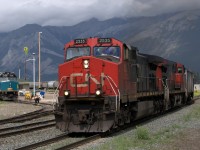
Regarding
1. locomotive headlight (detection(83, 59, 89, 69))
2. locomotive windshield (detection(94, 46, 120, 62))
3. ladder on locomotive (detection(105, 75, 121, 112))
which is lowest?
ladder on locomotive (detection(105, 75, 121, 112))

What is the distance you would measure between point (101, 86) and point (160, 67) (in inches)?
489

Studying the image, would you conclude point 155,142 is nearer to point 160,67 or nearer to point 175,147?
point 175,147

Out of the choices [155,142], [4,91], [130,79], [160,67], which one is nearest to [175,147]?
[155,142]

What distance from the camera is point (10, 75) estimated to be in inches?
2071

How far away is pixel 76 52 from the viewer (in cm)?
1712

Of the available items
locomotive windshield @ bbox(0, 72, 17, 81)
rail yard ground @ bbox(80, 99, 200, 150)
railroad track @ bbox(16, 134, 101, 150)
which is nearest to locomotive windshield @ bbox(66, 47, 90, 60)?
railroad track @ bbox(16, 134, 101, 150)

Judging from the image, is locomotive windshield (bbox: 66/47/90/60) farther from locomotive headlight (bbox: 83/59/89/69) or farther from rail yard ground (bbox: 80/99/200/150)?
rail yard ground (bbox: 80/99/200/150)

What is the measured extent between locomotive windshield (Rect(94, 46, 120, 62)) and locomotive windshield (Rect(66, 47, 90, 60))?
15.1 inches

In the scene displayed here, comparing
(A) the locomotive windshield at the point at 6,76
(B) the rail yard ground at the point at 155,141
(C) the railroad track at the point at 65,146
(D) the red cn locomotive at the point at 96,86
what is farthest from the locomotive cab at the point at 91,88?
(A) the locomotive windshield at the point at 6,76

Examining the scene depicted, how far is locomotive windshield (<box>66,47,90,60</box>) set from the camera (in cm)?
1692

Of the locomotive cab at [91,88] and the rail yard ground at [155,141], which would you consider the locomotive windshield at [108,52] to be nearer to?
the locomotive cab at [91,88]

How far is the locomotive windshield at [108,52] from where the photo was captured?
1672 centimetres

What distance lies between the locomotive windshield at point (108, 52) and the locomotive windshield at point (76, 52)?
38 centimetres

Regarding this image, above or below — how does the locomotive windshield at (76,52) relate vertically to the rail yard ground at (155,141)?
above
